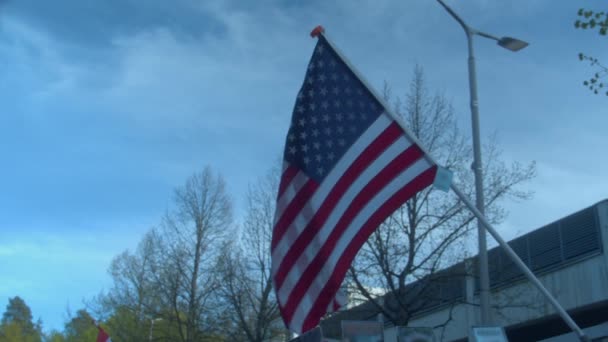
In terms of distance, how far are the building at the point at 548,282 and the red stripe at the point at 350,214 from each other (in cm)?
710

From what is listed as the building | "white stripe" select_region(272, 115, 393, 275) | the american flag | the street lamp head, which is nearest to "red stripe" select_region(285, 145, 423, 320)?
the american flag

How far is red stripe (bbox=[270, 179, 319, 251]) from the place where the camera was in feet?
31.8

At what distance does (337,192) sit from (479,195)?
3.68 metres

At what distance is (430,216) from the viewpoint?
654 inches

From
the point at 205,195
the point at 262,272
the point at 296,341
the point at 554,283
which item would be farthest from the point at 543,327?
the point at 205,195

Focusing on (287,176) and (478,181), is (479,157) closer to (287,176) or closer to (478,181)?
(478,181)

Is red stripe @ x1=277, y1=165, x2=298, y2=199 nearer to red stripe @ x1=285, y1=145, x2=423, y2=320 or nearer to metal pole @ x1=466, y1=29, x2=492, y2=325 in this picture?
red stripe @ x1=285, y1=145, x2=423, y2=320

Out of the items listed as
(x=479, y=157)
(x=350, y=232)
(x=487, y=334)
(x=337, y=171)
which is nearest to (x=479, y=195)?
(x=479, y=157)

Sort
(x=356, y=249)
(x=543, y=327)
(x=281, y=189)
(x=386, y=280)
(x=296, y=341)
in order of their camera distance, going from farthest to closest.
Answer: (x=543, y=327) < (x=386, y=280) < (x=296, y=341) < (x=281, y=189) < (x=356, y=249)

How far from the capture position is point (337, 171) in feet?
31.3

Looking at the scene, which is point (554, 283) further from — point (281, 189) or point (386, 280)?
point (281, 189)

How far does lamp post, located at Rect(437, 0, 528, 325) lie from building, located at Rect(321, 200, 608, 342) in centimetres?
411

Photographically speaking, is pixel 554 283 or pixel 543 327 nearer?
pixel 554 283

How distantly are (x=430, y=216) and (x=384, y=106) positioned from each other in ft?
25.0
